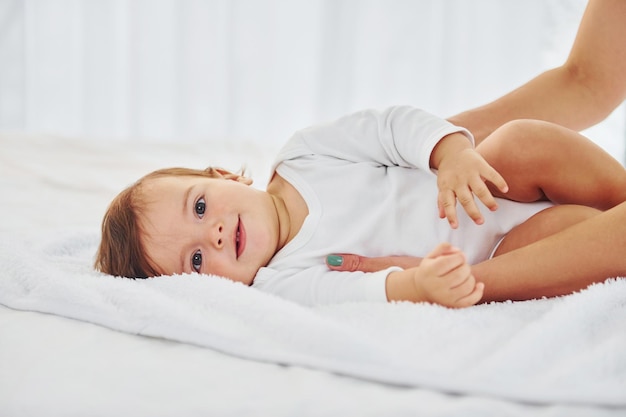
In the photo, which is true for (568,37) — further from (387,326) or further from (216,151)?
Answer: (387,326)

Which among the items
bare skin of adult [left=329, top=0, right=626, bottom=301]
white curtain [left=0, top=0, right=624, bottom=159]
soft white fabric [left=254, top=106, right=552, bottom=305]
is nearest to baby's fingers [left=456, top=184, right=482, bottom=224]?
soft white fabric [left=254, top=106, right=552, bottom=305]

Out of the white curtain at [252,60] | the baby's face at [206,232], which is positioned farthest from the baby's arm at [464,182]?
the white curtain at [252,60]

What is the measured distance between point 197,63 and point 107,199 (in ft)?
5.55

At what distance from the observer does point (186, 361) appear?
745 millimetres

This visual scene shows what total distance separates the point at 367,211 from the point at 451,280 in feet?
1.08

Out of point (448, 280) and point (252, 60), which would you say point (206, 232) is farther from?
point (252, 60)

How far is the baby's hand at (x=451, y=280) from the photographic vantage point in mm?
850

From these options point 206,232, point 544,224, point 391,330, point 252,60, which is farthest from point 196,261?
point 252,60

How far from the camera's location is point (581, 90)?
1.44 meters

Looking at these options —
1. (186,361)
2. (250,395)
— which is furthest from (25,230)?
(250,395)

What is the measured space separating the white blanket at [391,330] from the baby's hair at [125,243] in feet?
0.38

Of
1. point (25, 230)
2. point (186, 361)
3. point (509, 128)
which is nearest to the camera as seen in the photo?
point (186, 361)

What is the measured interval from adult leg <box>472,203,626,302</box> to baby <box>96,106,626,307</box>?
0.09m

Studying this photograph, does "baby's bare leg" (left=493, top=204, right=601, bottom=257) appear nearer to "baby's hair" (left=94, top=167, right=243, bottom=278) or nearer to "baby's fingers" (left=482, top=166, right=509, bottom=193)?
"baby's fingers" (left=482, top=166, right=509, bottom=193)
